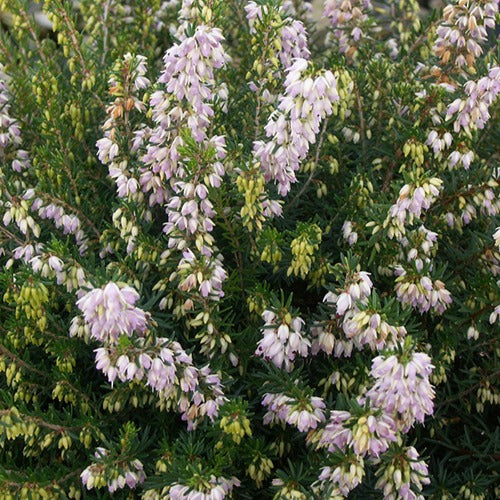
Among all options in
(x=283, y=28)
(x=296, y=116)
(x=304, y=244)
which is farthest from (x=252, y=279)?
(x=283, y=28)

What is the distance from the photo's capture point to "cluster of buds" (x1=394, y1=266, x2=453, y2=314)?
11.4 ft

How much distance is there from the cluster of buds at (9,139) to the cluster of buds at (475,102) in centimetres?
256

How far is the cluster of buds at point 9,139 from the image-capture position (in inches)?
172

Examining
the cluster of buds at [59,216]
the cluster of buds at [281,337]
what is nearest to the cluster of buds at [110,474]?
the cluster of buds at [281,337]

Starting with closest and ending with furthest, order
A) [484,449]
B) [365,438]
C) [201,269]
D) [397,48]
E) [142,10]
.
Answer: [365,438] → [201,269] → [484,449] → [142,10] → [397,48]

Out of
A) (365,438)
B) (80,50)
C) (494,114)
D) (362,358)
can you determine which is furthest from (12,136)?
(494,114)

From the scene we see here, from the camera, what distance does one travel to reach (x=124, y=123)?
12.9 feet

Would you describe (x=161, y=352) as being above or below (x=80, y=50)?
below

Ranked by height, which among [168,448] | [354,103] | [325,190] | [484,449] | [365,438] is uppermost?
[354,103]

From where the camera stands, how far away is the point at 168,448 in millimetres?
3426

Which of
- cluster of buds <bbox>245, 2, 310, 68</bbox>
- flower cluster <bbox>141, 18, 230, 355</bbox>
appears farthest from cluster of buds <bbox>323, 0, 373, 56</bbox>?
flower cluster <bbox>141, 18, 230, 355</bbox>

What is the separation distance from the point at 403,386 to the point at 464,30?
231 centimetres

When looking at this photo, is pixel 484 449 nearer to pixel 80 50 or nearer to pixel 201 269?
pixel 201 269

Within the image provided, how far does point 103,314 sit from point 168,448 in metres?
0.89
